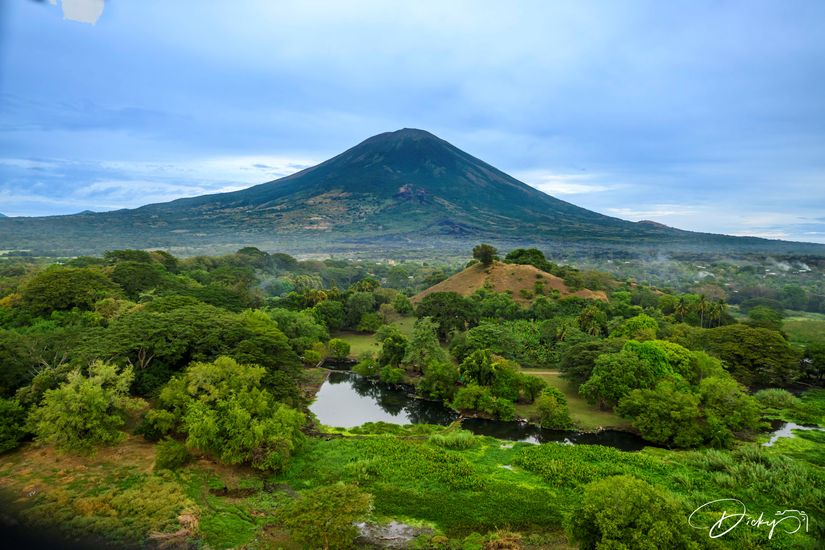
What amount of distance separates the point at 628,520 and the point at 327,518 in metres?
7.29

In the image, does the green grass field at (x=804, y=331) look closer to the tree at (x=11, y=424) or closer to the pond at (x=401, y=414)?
the pond at (x=401, y=414)

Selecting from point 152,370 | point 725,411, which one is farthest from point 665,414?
point 152,370

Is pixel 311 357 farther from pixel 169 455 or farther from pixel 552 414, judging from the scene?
pixel 552 414

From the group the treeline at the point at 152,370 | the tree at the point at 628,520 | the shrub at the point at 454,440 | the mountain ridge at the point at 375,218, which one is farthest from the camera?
the mountain ridge at the point at 375,218

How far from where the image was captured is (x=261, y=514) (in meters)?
14.1

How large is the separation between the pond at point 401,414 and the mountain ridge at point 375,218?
8273 centimetres

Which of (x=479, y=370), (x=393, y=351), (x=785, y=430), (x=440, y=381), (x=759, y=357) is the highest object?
(x=759, y=357)

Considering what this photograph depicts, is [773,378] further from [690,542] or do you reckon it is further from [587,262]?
[587,262]

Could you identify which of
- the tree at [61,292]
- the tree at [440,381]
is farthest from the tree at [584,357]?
the tree at [61,292]

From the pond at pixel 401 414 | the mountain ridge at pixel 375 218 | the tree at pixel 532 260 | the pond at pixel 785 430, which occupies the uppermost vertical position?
the mountain ridge at pixel 375 218

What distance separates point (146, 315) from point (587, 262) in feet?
292

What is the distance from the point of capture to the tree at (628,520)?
10383 millimetres

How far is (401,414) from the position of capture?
25.0m

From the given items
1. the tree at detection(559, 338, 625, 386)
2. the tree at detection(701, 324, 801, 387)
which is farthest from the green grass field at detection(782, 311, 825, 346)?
the tree at detection(559, 338, 625, 386)
